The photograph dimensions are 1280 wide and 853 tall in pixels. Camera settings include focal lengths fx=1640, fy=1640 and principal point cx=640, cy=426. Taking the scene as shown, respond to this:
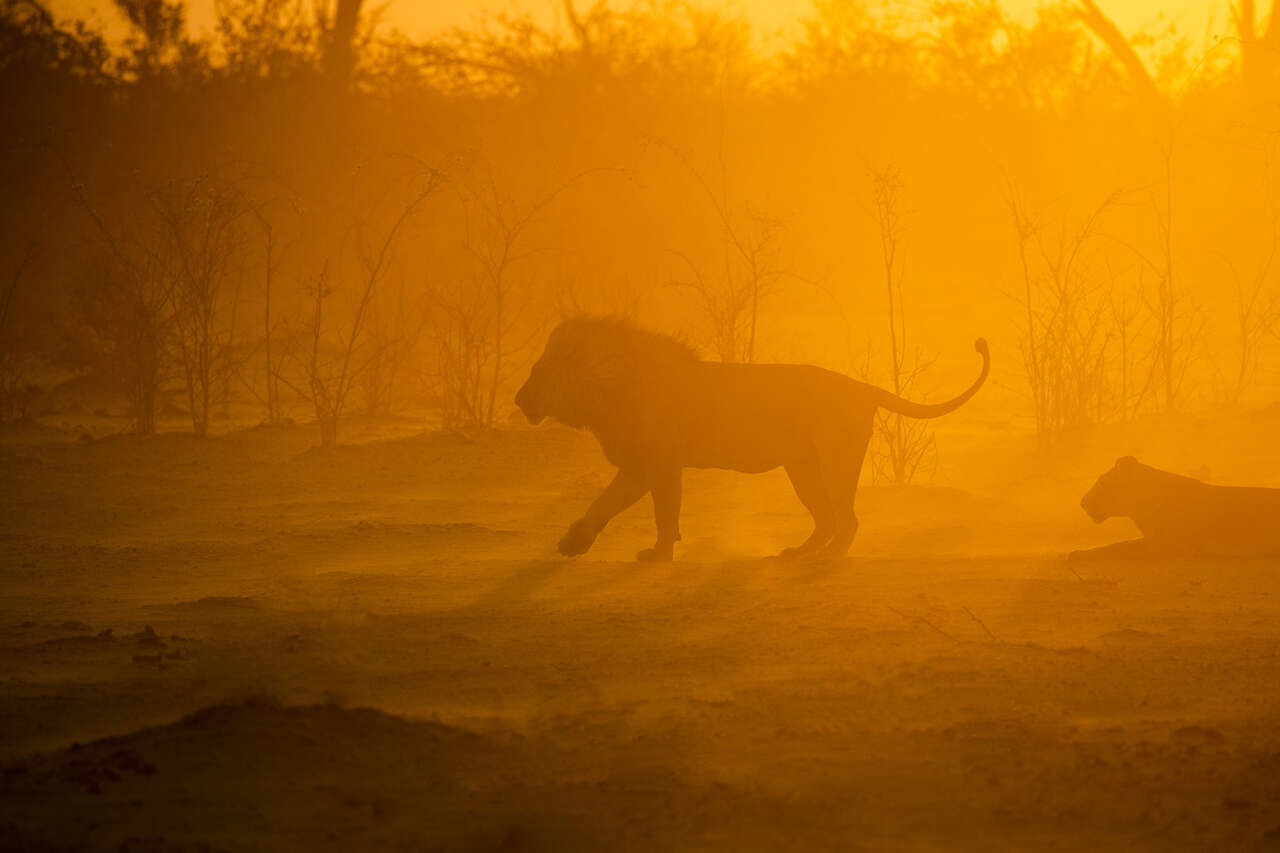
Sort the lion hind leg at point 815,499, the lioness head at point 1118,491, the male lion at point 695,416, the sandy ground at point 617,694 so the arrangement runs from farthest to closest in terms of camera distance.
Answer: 1. the lioness head at point 1118,491
2. the lion hind leg at point 815,499
3. the male lion at point 695,416
4. the sandy ground at point 617,694

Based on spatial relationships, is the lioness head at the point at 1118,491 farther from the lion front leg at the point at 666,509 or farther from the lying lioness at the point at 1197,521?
the lion front leg at the point at 666,509

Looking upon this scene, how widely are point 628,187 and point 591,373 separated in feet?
42.1

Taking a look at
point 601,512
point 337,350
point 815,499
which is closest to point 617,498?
point 601,512

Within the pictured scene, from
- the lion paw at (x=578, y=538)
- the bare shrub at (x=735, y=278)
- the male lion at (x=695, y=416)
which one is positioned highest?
the bare shrub at (x=735, y=278)

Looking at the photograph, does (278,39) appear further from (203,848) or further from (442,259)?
(203,848)

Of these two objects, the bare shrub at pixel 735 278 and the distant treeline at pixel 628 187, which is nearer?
the bare shrub at pixel 735 278

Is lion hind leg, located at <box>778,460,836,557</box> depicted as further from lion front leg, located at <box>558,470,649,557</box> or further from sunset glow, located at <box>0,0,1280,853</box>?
lion front leg, located at <box>558,470,649,557</box>

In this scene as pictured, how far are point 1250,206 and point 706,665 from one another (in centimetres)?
1722

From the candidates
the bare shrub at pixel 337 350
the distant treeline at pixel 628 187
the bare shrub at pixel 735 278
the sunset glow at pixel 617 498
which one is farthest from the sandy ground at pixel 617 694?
the distant treeline at pixel 628 187

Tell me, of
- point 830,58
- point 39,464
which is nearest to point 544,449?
point 39,464

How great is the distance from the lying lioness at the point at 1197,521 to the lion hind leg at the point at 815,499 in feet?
4.08

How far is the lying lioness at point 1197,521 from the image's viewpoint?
8.02m

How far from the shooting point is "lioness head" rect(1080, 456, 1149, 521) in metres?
8.48

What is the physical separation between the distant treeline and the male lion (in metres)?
5.06
